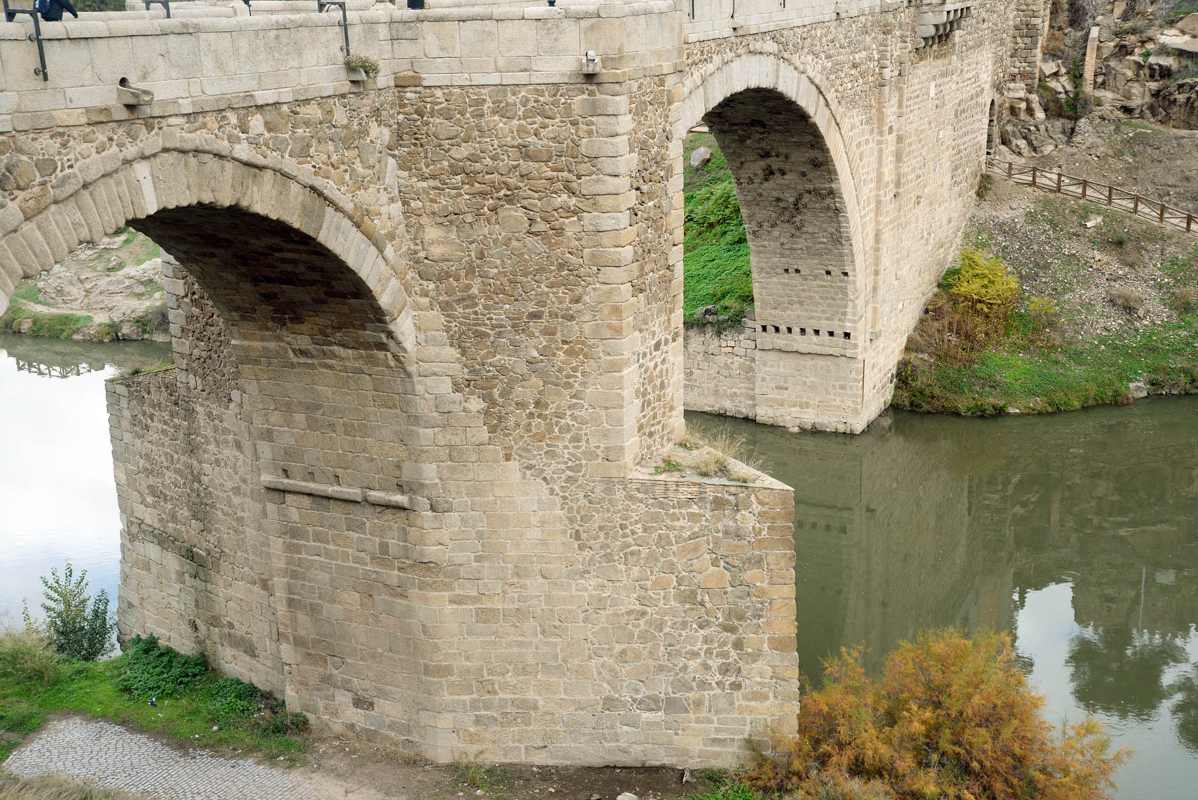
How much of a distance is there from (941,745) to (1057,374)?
10.4 m

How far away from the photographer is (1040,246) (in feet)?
62.3

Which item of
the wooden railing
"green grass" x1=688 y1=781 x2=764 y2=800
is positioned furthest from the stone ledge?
the wooden railing

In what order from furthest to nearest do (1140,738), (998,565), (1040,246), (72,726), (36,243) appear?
1. (1040,246)
2. (998,565)
3. (1140,738)
4. (72,726)
5. (36,243)

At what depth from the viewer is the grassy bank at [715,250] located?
1722 centimetres

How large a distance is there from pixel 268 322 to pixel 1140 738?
7493 mm

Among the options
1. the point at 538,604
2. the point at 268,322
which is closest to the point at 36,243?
the point at 268,322

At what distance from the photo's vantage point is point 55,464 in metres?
17.5

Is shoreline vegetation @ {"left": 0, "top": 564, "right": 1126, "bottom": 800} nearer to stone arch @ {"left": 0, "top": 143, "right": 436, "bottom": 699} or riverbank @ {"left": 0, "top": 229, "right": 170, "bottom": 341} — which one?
stone arch @ {"left": 0, "top": 143, "right": 436, "bottom": 699}

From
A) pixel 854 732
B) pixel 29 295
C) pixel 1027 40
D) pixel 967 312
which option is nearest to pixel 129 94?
pixel 854 732

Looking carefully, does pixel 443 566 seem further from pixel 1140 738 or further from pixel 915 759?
pixel 1140 738

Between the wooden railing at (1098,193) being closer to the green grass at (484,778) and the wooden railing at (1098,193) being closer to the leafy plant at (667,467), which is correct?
the leafy plant at (667,467)

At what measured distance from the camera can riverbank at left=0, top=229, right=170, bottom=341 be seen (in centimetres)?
2342

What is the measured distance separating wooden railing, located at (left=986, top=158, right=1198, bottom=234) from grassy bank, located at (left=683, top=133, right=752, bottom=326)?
14.1 feet

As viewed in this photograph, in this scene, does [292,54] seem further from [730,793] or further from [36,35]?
[730,793]
